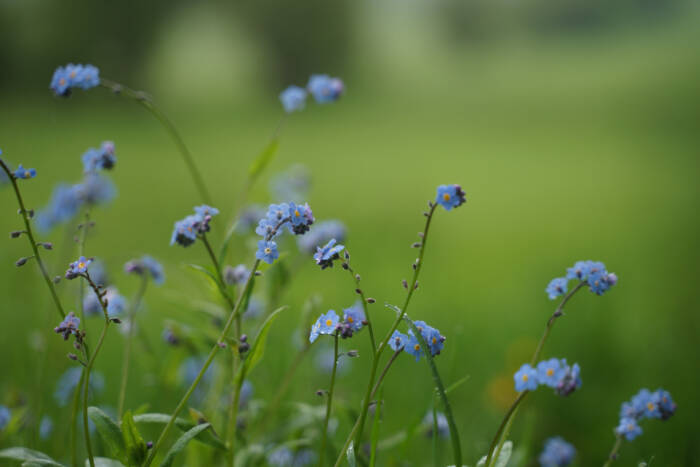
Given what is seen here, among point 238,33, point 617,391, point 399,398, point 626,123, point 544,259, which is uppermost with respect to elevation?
point 238,33

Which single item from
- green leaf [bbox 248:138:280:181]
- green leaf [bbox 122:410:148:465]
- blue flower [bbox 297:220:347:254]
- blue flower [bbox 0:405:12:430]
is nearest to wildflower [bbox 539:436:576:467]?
blue flower [bbox 297:220:347:254]

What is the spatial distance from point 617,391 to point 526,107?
5.39 m

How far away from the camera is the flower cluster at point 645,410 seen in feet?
4.80

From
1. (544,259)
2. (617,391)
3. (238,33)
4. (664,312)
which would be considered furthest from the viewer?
(238,33)

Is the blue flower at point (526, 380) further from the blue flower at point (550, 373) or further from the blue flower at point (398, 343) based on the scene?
the blue flower at point (398, 343)

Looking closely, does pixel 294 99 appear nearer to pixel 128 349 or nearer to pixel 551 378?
pixel 128 349

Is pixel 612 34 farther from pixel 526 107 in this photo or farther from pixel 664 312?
pixel 664 312

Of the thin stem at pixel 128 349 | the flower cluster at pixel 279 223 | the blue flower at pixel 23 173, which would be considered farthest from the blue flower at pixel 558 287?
the blue flower at pixel 23 173

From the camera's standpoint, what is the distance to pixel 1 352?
3117mm

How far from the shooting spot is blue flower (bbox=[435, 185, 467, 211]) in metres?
1.21

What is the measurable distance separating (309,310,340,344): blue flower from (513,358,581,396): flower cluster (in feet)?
1.21

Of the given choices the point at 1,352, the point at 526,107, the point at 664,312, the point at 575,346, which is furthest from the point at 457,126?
the point at 1,352

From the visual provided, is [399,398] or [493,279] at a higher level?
[493,279]

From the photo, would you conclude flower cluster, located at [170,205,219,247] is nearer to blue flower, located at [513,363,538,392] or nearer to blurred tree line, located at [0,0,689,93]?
blue flower, located at [513,363,538,392]
